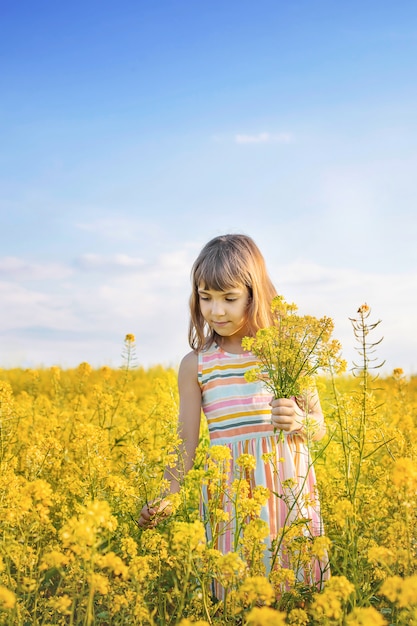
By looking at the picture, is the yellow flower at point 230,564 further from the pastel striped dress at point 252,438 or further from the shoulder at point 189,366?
the shoulder at point 189,366

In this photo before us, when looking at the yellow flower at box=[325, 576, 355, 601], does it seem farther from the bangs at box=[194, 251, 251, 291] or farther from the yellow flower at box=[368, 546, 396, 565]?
the bangs at box=[194, 251, 251, 291]

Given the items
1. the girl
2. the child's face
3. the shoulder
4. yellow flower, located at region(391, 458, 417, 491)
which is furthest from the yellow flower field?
the child's face

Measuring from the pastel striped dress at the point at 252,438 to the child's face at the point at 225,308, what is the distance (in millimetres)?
212

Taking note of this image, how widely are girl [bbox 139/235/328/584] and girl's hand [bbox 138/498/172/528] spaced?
0.02 metres

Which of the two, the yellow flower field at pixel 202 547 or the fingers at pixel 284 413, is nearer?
the yellow flower field at pixel 202 547

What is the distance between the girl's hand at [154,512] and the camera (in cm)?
299

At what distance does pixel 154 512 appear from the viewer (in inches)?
118

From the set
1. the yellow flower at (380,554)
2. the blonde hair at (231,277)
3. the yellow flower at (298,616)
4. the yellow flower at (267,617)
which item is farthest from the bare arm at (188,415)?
the yellow flower at (267,617)

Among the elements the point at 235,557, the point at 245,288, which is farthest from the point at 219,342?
the point at 235,557

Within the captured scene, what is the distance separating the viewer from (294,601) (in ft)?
9.21

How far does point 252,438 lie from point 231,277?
2.53 feet

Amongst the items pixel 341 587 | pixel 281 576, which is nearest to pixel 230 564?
pixel 341 587

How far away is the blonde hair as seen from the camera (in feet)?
11.0

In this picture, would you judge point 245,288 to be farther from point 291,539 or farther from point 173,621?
point 173,621
